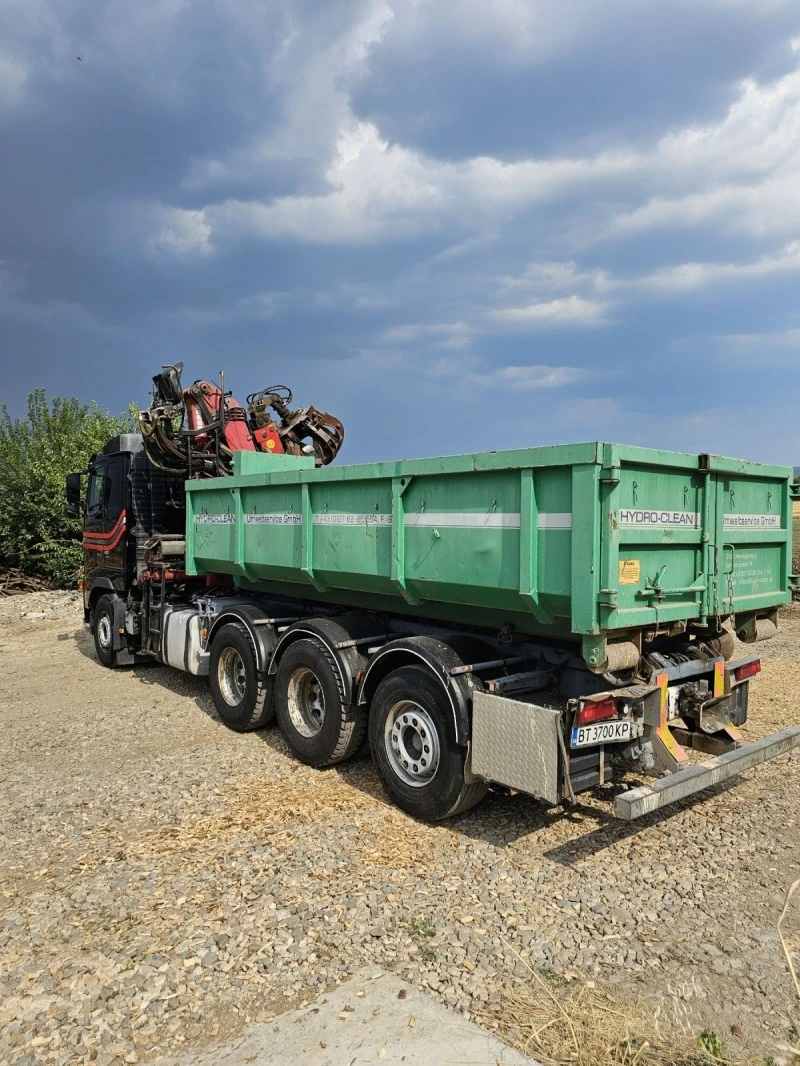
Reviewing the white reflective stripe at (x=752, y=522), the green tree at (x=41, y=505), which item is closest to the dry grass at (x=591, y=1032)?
the white reflective stripe at (x=752, y=522)

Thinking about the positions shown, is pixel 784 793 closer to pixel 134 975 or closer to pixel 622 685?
pixel 622 685

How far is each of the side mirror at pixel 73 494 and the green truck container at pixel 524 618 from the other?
15.4 ft

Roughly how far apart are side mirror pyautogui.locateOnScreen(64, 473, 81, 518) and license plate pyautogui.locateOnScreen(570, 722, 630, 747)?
8328mm

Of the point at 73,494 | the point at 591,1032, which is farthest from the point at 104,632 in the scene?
the point at 591,1032

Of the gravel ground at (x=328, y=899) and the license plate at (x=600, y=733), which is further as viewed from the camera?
the license plate at (x=600, y=733)

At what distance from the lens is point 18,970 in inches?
129

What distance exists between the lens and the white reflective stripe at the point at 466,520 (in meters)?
4.36

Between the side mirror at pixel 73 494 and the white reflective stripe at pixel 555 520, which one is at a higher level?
the side mirror at pixel 73 494

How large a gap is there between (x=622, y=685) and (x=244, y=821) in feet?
8.51

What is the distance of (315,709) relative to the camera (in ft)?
20.1

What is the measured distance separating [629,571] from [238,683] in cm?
439

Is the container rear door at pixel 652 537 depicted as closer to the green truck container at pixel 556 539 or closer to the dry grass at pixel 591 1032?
the green truck container at pixel 556 539

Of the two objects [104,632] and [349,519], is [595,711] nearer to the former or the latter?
[349,519]

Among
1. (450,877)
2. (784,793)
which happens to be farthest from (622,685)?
(784,793)
